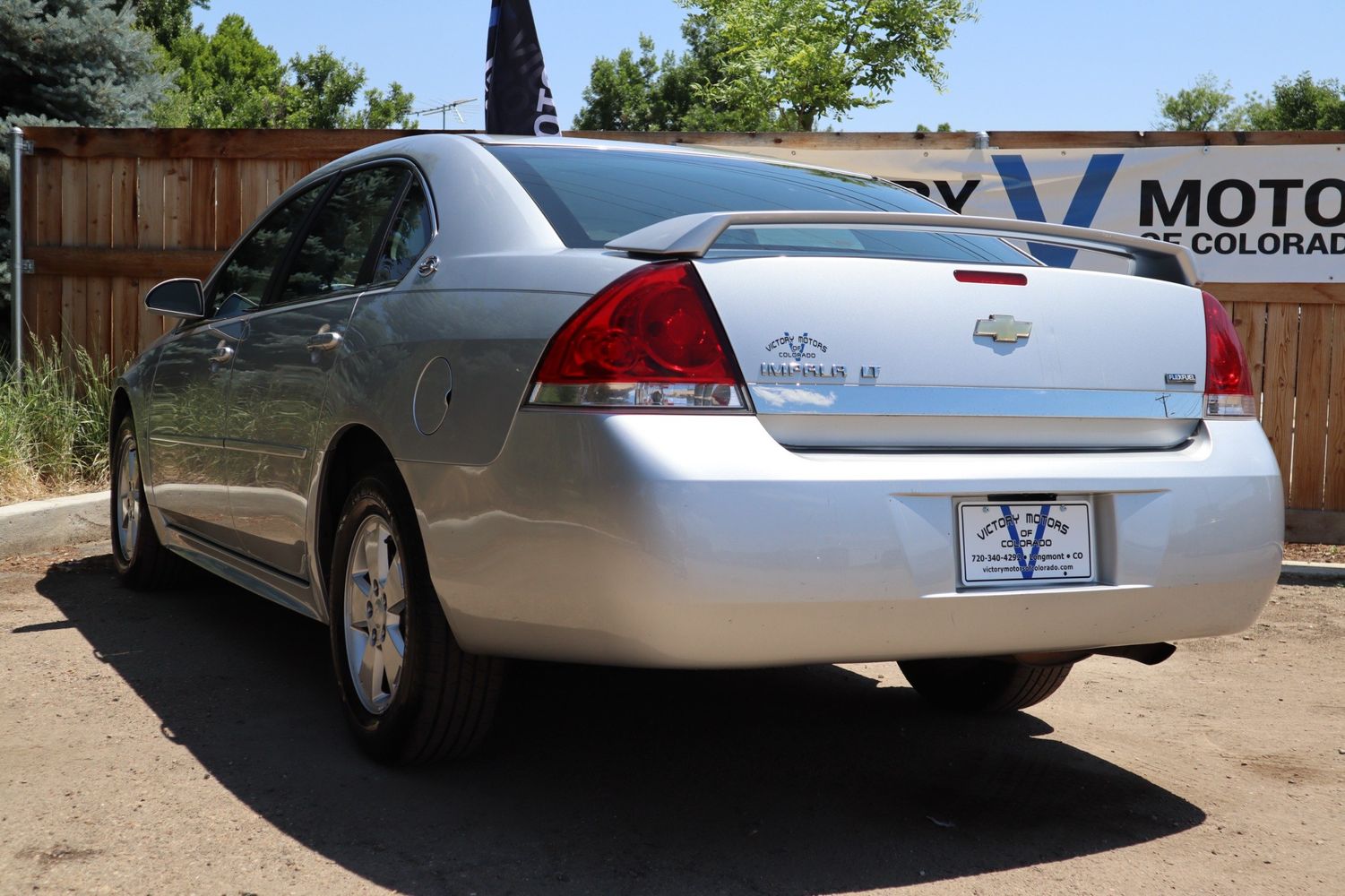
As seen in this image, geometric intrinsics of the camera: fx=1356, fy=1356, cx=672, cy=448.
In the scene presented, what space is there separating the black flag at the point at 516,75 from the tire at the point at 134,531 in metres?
3.13

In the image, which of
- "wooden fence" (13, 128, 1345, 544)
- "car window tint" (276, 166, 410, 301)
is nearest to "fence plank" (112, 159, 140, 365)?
"wooden fence" (13, 128, 1345, 544)

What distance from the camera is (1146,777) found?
352 cm

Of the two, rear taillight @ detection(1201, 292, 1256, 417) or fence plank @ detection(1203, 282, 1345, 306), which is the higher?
fence plank @ detection(1203, 282, 1345, 306)

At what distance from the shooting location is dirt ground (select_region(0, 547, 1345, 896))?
2.76 meters

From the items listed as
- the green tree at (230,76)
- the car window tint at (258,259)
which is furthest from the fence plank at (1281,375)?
the green tree at (230,76)

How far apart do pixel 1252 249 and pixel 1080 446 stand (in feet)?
17.2

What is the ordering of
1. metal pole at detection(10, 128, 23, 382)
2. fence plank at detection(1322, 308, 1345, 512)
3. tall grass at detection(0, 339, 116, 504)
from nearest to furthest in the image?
1. tall grass at detection(0, 339, 116, 504)
2. fence plank at detection(1322, 308, 1345, 512)
3. metal pole at detection(10, 128, 23, 382)

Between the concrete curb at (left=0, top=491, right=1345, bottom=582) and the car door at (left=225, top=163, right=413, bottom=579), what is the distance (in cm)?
266

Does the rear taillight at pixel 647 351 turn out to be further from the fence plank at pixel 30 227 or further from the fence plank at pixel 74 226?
the fence plank at pixel 30 227

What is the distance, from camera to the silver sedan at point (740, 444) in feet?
8.57

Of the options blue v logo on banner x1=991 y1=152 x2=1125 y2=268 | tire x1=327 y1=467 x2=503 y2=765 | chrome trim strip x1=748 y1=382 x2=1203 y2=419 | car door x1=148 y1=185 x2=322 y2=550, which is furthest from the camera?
blue v logo on banner x1=991 y1=152 x2=1125 y2=268

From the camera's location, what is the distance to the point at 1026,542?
9.20ft

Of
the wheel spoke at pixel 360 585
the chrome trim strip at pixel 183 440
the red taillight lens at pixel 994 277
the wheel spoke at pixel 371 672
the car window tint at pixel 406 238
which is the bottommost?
the wheel spoke at pixel 371 672

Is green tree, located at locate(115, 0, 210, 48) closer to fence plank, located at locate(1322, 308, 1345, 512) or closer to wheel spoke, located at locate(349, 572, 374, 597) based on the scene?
fence plank, located at locate(1322, 308, 1345, 512)
